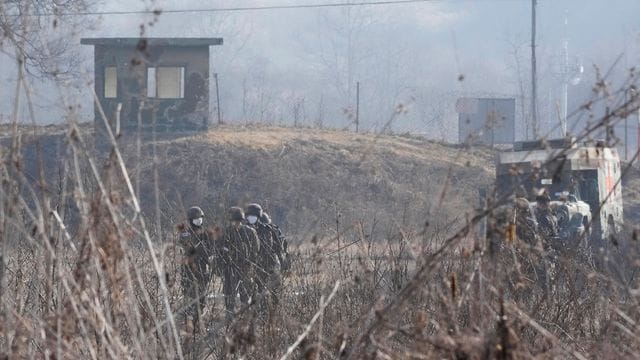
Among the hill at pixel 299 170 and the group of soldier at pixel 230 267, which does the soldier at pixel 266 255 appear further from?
the hill at pixel 299 170

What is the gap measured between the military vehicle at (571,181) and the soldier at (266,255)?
150 centimetres

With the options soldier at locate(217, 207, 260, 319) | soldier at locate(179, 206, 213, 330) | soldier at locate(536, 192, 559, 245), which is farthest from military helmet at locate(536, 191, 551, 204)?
soldier at locate(217, 207, 260, 319)

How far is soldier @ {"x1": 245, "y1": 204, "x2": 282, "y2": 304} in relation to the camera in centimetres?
722

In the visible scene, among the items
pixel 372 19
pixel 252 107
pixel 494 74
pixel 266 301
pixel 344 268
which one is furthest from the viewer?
pixel 494 74

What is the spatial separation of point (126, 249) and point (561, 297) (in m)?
2.95

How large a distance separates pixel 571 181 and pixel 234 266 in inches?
125

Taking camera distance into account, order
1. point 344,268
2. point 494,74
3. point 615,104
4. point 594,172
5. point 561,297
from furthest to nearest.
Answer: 1. point 494,74
2. point 594,172
3. point 344,268
4. point 561,297
5. point 615,104

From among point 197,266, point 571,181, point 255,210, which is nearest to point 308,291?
point 197,266

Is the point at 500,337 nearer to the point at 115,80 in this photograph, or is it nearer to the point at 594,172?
the point at 594,172

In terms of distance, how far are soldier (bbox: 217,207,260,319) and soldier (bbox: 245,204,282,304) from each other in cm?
9

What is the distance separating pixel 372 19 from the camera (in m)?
96.9

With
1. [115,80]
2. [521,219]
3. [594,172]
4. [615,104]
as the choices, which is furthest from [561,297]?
[115,80]

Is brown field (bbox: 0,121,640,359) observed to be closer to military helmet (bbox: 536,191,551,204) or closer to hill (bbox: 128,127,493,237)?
military helmet (bbox: 536,191,551,204)

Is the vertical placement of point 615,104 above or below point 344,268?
above
